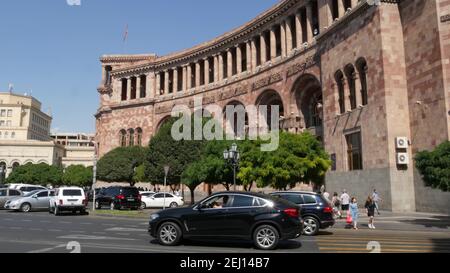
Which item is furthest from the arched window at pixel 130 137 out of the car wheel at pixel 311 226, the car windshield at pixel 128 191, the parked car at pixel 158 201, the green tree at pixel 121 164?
the car wheel at pixel 311 226

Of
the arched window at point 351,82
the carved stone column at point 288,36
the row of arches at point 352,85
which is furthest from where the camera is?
the carved stone column at point 288,36

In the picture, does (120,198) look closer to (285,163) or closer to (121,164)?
(285,163)

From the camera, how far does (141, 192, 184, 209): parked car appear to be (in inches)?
1267

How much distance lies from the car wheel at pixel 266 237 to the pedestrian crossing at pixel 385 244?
4.24ft

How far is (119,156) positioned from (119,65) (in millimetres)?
20759

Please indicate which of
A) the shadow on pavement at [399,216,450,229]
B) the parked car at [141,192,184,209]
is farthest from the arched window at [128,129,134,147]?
the shadow on pavement at [399,216,450,229]

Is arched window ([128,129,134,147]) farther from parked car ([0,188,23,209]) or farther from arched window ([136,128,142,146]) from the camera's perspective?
parked car ([0,188,23,209])

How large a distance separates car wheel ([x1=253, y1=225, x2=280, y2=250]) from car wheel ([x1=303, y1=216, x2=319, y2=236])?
180 inches

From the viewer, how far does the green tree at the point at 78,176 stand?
70775 millimetres

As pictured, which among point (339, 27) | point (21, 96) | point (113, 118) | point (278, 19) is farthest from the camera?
point (21, 96)

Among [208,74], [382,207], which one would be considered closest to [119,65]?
[208,74]

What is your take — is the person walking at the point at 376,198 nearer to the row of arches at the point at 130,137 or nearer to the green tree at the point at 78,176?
the row of arches at the point at 130,137

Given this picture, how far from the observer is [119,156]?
1871 inches
